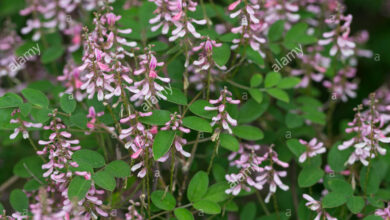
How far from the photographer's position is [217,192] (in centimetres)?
219

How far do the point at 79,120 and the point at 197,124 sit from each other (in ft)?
1.77

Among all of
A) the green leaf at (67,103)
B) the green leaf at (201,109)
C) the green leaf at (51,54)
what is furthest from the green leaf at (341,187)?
the green leaf at (51,54)

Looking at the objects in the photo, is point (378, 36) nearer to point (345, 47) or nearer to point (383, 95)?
point (383, 95)

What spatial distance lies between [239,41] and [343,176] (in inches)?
31.6

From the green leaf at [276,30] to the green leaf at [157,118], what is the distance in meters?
0.94

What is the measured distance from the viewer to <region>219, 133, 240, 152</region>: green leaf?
2.12 meters

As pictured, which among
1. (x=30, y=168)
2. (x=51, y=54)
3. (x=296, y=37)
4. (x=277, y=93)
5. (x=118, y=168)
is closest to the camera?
(x=118, y=168)

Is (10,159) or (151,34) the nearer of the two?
(151,34)

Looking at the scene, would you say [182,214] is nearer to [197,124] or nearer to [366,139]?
[197,124]

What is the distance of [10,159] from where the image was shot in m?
3.20

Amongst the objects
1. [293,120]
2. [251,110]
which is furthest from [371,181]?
[251,110]

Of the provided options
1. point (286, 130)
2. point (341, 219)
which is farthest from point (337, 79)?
point (341, 219)

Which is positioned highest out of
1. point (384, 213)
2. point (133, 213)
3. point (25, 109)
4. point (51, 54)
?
point (25, 109)

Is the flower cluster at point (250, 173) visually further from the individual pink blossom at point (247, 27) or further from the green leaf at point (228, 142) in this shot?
the individual pink blossom at point (247, 27)
